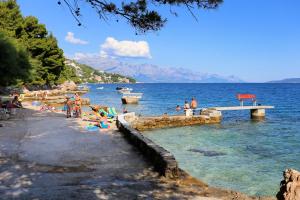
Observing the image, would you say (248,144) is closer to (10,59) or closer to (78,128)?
(78,128)

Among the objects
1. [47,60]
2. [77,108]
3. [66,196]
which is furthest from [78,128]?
[47,60]

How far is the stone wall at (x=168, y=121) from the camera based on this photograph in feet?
96.9

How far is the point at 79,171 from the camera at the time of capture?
10195mm

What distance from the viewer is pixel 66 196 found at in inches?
299

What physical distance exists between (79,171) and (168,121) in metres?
21.4

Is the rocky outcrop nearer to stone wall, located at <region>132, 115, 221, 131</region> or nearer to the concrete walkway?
the concrete walkway

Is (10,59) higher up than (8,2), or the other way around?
(8,2)

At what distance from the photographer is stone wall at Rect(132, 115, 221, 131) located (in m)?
29.5

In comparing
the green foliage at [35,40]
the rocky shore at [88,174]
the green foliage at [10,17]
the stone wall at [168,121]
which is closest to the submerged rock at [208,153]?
the rocky shore at [88,174]

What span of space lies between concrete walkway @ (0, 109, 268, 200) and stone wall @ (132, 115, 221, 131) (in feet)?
42.4

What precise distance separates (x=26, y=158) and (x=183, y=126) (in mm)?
20769

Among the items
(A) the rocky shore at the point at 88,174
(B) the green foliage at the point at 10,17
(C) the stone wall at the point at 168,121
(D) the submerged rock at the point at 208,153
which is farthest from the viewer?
(B) the green foliage at the point at 10,17

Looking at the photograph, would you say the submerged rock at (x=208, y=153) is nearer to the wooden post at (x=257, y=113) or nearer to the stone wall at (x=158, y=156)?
the stone wall at (x=158, y=156)

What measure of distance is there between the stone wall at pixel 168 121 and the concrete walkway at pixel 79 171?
12.9 metres
